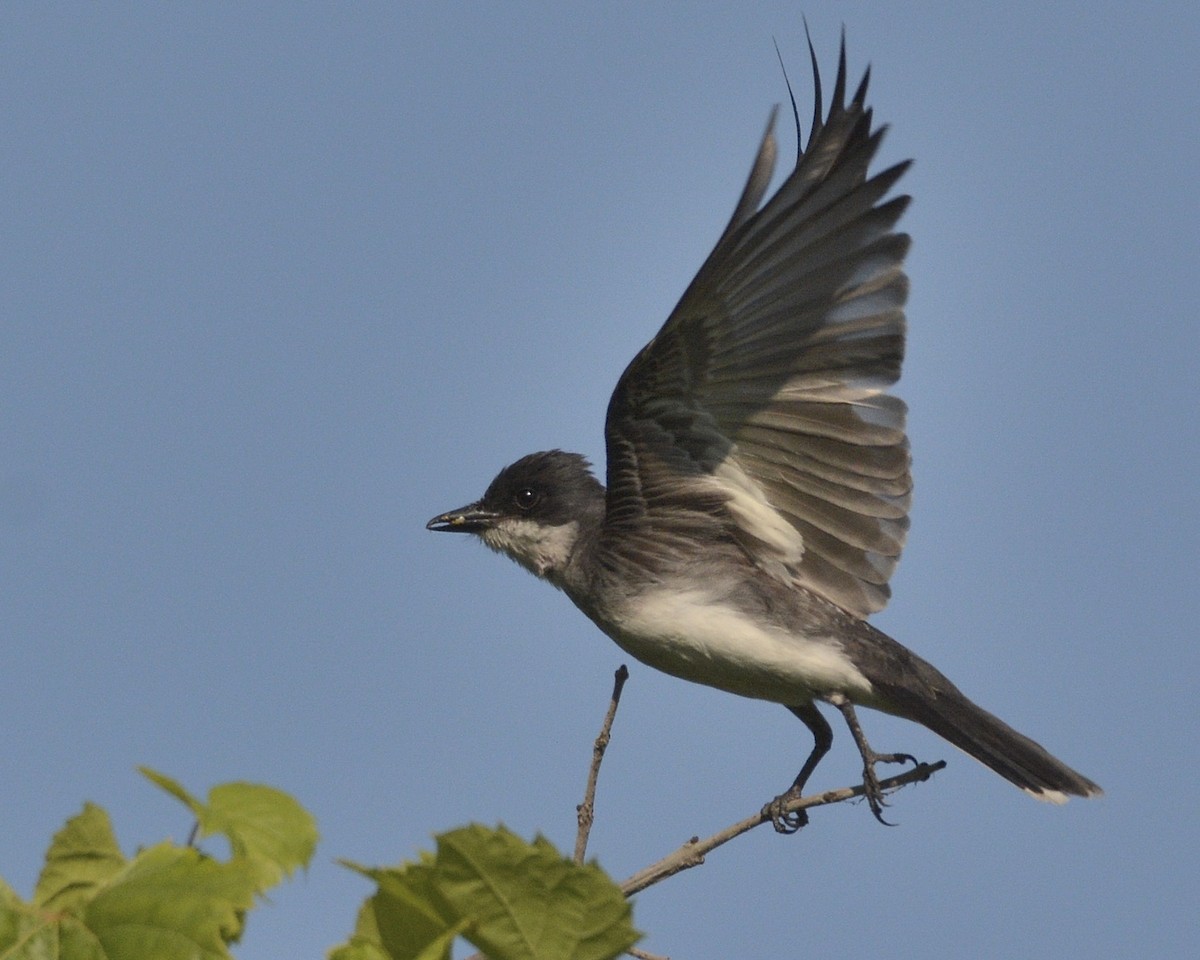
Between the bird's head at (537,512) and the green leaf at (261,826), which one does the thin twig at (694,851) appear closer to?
the green leaf at (261,826)

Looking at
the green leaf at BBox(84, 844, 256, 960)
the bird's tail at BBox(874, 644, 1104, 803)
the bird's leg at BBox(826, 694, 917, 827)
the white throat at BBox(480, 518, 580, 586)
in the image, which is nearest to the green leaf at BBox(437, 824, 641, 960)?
the green leaf at BBox(84, 844, 256, 960)

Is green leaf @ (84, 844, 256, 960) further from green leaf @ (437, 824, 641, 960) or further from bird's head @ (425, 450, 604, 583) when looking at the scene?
bird's head @ (425, 450, 604, 583)

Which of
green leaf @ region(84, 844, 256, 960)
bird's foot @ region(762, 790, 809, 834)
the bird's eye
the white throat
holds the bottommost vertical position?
green leaf @ region(84, 844, 256, 960)

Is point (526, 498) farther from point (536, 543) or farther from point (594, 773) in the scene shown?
point (594, 773)

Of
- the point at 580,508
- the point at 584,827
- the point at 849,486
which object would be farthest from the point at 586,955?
the point at 580,508

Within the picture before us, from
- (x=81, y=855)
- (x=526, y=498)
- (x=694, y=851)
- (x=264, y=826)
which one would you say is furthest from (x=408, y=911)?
(x=526, y=498)

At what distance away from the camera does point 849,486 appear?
23.7 feet

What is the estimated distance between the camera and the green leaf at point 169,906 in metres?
1.94

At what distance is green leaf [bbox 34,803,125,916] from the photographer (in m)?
2.16

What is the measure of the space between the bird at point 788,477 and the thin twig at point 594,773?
80.9 inches

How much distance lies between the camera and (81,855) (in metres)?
2.19

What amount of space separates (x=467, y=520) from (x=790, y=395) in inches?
81.9

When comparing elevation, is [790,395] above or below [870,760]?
above

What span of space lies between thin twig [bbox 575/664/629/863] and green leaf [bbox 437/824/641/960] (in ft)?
4.99
